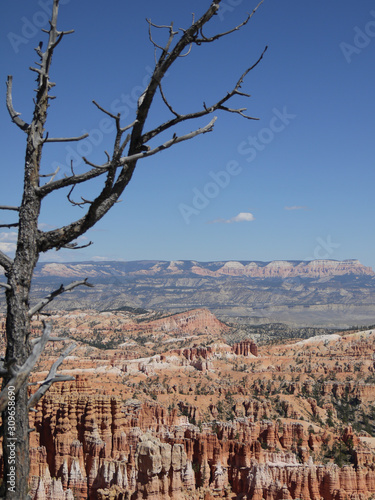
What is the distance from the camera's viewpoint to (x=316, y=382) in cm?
7775

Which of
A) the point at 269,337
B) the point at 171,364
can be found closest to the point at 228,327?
the point at 269,337

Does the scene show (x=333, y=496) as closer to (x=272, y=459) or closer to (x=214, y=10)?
(x=272, y=459)

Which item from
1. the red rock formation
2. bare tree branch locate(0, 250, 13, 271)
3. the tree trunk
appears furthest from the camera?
the red rock formation

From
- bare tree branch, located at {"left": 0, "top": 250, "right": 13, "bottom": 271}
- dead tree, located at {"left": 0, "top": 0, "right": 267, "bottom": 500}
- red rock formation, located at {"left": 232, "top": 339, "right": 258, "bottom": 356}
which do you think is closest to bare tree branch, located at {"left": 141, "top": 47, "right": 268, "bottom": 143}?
dead tree, located at {"left": 0, "top": 0, "right": 267, "bottom": 500}

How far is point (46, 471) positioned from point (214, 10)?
32.5m

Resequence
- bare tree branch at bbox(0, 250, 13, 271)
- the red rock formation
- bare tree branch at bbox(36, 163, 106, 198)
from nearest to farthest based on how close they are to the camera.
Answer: bare tree branch at bbox(0, 250, 13, 271)
bare tree branch at bbox(36, 163, 106, 198)
the red rock formation

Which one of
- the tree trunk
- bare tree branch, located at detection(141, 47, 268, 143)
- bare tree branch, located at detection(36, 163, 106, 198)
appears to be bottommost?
the tree trunk

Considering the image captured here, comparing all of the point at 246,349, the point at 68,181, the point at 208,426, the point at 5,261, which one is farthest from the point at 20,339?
the point at 246,349

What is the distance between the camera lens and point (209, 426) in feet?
159

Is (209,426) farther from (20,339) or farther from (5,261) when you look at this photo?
(5,261)

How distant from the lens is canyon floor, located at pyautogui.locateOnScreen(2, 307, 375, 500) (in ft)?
103

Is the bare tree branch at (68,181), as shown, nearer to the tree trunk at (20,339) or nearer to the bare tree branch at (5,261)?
the tree trunk at (20,339)

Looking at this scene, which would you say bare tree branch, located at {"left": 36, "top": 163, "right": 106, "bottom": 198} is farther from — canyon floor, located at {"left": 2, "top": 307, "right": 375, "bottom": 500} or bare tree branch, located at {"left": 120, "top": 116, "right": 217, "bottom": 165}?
canyon floor, located at {"left": 2, "top": 307, "right": 375, "bottom": 500}

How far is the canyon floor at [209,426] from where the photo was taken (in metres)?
31.5
